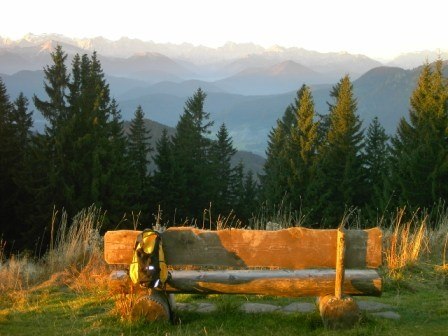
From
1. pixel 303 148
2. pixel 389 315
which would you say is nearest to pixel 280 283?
pixel 389 315

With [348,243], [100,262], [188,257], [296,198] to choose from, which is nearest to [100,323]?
[188,257]

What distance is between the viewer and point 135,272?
4.16 metres

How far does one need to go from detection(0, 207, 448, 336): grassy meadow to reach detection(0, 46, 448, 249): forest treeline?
67.6 ft

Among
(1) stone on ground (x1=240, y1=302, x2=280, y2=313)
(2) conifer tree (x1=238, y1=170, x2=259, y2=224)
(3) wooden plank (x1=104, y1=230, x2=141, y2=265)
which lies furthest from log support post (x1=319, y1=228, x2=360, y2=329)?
(2) conifer tree (x1=238, y1=170, x2=259, y2=224)

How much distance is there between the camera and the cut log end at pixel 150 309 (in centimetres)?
432

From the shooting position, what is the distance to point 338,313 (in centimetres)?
422

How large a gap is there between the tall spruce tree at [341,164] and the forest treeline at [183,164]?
93 millimetres

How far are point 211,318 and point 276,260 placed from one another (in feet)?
2.99

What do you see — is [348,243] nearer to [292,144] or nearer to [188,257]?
[188,257]

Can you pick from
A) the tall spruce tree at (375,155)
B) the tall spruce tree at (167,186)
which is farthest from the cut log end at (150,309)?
the tall spruce tree at (375,155)

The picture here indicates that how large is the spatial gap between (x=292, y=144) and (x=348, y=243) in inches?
1539

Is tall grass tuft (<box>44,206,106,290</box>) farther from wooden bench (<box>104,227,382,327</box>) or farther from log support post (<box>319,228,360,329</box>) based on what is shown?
log support post (<box>319,228,360,329</box>)

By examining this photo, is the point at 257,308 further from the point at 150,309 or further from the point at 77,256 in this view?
the point at 77,256

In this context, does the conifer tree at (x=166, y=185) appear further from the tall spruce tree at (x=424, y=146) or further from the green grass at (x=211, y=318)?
the green grass at (x=211, y=318)
